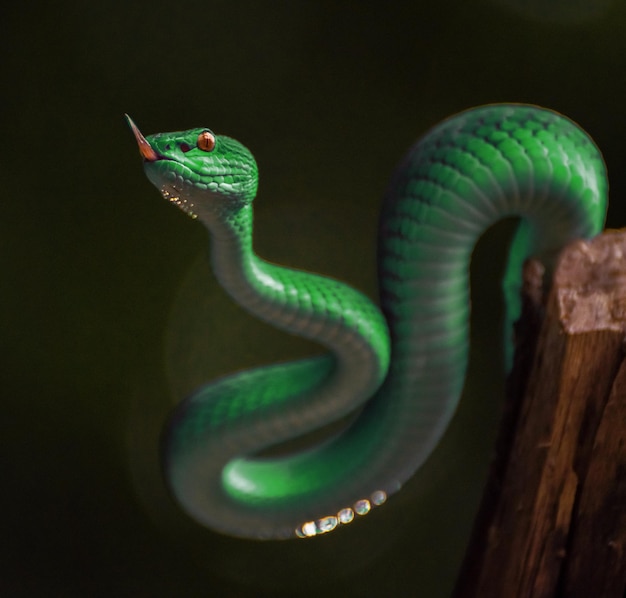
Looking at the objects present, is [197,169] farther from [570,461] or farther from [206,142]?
[570,461]

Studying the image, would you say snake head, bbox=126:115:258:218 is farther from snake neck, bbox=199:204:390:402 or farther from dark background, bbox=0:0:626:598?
dark background, bbox=0:0:626:598

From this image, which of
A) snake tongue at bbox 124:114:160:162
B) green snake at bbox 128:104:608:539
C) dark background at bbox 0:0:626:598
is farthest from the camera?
dark background at bbox 0:0:626:598

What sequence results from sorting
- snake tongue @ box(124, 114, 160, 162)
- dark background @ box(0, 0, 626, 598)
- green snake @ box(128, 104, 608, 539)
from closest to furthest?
snake tongue @ box(124, 114, 160, 162) < green snake @ box(128, 104, 608, 539) < dark background @ box(0, 0, 626, 598)

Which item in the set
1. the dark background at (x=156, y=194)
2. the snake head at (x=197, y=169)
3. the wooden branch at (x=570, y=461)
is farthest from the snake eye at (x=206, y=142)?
the dark background at (x=156, y=194)

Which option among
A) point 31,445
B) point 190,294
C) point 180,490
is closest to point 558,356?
point 180,490

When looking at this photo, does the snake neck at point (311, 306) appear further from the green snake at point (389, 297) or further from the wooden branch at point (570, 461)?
the wooden branch at point (570, 461)

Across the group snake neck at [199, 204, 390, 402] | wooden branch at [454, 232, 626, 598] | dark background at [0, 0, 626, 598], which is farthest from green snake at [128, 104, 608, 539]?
dark background at [0, 0, 626, 598]

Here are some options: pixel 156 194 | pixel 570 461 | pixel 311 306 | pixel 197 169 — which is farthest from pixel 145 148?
pixel 156 194
